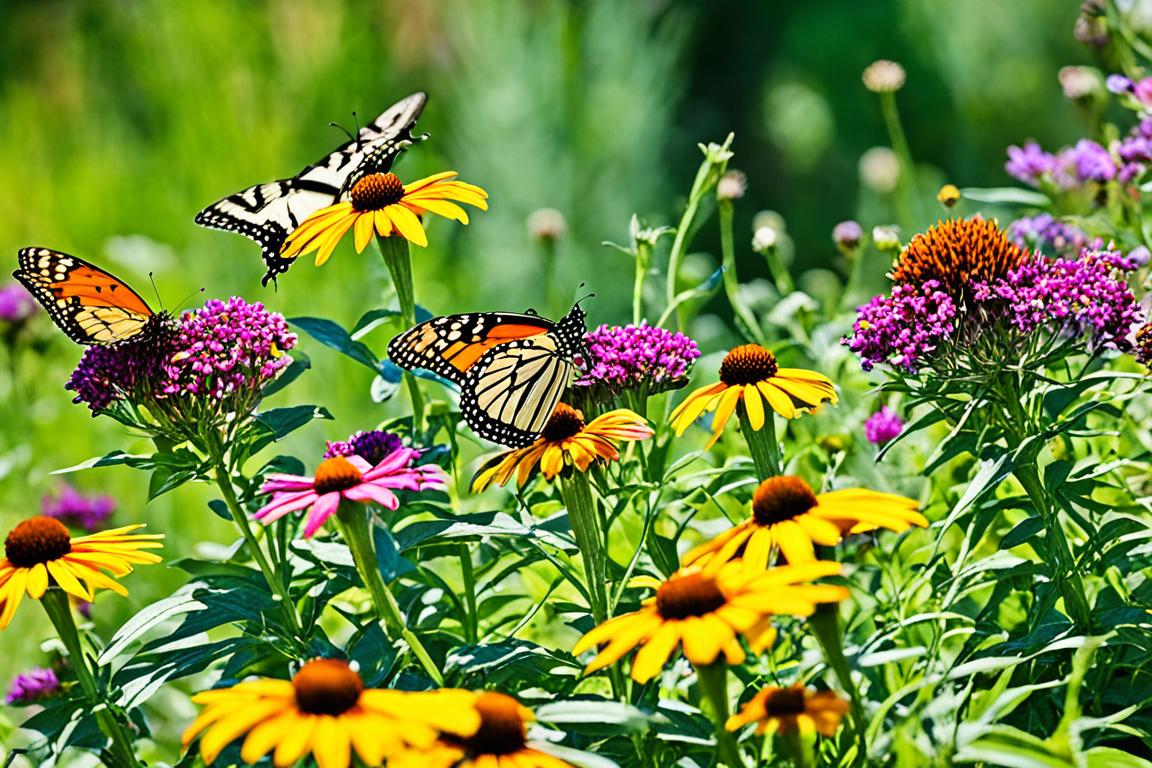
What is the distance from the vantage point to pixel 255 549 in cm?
120

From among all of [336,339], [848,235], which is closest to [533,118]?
[848,235]

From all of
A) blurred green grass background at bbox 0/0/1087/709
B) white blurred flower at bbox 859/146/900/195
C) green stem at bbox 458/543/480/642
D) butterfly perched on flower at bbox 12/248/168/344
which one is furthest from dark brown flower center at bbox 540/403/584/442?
blurred green grass background at bbox 0/0/1087/709

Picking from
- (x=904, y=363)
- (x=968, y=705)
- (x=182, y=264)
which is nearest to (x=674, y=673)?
(x=968, y=705)

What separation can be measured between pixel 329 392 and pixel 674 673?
8.72ft

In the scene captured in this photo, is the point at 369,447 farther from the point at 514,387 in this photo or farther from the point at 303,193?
the point at 303,193

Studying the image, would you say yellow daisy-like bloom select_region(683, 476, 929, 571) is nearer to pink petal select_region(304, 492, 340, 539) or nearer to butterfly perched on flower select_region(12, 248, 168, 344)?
pink petal select_region(304, 492, 340, 539)

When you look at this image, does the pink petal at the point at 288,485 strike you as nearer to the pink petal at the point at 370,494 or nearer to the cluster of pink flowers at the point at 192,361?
the pink petal at the point at 370,494

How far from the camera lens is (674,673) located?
1.26 m

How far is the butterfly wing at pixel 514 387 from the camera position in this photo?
1286 millimetres

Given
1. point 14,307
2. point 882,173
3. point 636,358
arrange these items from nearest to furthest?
point 636,358 < point 14,307 < point 882,173

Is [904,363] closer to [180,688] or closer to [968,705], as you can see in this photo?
[968,705]

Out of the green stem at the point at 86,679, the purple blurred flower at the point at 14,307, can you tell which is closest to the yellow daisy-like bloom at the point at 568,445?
the green stem at the point at 86,679

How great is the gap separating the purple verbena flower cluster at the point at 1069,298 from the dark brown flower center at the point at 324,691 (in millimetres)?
612

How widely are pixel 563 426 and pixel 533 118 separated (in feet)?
14.4
